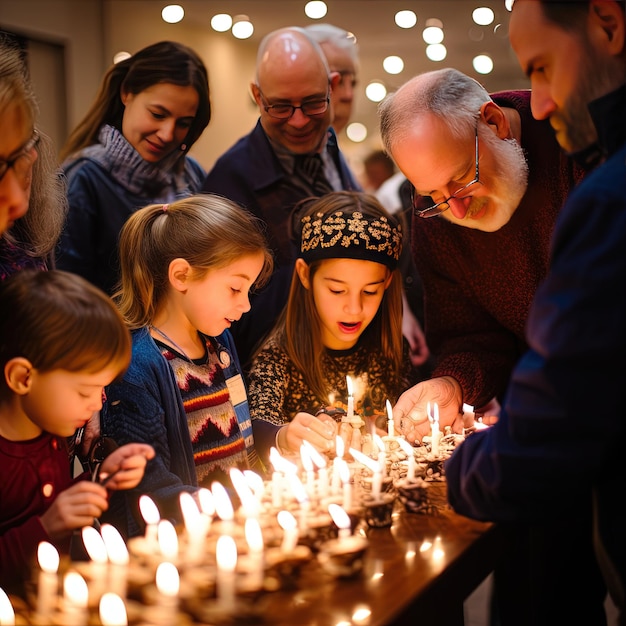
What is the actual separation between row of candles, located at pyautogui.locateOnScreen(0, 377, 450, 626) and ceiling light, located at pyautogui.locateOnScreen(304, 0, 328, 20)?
2.31 metres

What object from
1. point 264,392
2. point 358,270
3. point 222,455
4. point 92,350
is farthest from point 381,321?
point 92,350

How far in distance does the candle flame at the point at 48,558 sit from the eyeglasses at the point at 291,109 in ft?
5.49

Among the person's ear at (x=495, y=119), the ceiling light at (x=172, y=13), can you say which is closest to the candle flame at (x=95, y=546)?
the person's ear at (x=495, y=119)

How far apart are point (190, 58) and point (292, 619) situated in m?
1.99

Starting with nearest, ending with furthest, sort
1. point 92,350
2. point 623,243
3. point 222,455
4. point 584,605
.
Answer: point 623,243 → point 92,350 → point 222,455 → point 584,605

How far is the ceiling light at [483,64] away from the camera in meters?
3.43

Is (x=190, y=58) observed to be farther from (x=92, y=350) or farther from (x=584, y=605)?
(x=584, y=605)

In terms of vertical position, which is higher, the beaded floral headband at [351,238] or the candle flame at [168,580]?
the beaded floral headband at [351,238]

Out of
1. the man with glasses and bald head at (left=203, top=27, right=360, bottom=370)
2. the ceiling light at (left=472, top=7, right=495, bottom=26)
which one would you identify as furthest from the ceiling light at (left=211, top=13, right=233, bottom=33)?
the ceiling light at (left=472, top=7, right=495, bottom=26)

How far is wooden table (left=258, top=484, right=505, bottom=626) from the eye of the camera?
1.36 meters

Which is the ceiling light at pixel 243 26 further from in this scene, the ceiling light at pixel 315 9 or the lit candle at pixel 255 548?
the lit candle at pixel 255 548

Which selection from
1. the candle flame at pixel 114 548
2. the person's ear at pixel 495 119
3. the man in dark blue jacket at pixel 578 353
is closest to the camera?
the man in dark blue jacket at pixel 578 353

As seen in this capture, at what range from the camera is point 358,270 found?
8.65 feet

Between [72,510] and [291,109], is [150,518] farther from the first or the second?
[291,109]
